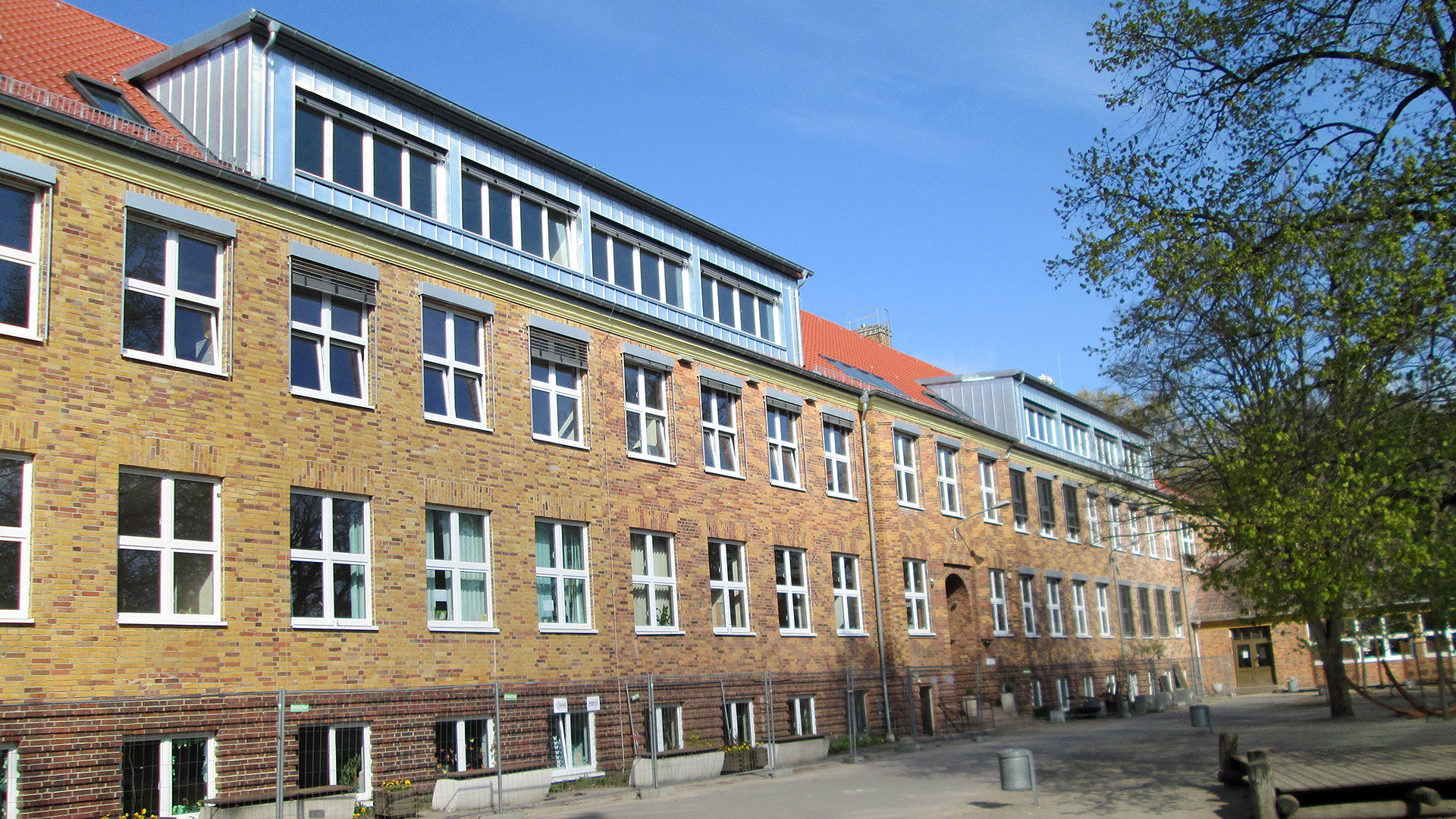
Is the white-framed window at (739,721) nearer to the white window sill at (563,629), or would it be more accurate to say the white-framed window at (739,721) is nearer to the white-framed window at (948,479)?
the white window sill at (563,629)

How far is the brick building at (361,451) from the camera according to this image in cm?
1407

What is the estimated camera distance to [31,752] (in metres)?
12.9

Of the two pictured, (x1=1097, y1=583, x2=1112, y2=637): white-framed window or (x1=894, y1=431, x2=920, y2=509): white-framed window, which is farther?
(x1=1097, y1=583, x2=1112, y2=637): white-framed window

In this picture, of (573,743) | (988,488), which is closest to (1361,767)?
(573,743)

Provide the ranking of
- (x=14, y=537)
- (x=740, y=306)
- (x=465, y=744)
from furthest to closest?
(x=740, y=306) → (x=465, y=744) → (x=14, y=537)

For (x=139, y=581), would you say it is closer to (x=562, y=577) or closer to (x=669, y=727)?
(x=562, y=577)

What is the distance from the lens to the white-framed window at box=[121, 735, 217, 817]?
45.4ft

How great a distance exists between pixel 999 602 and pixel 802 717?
477 inches

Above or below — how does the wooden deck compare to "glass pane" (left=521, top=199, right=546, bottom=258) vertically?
below

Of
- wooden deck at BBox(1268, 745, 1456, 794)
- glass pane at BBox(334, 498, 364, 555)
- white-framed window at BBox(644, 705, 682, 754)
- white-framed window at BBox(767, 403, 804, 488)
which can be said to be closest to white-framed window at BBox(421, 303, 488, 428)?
glass pane at BBox(334, 498, 364, 555)

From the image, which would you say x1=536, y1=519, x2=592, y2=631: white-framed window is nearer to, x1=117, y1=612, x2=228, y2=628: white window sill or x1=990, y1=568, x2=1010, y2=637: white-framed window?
x1=117, y1=612, x2=228, y2=628: white window sill

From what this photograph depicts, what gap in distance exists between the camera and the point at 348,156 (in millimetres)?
18578

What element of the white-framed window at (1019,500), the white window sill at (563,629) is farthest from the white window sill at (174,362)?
the white-framed window at (1019,500)

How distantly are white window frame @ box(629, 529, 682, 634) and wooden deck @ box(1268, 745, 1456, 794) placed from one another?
10489mm
